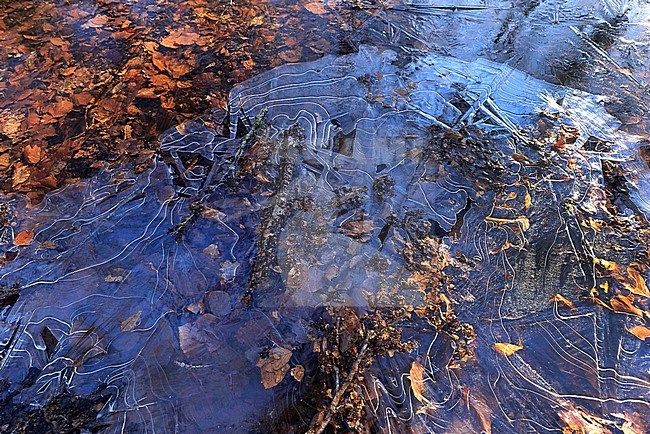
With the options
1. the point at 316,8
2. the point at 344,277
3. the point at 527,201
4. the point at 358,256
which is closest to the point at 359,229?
the point at 358,256

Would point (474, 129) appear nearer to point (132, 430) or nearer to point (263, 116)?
point (263, 116)

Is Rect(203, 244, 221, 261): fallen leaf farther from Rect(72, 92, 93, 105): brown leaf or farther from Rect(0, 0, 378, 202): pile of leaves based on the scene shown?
Rect(72, 92, 93, 105): brown leaf

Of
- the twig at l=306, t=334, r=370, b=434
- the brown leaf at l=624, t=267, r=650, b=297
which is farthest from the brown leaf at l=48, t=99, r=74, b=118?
the brown leaf at l=624, t=267, r=650, b=297

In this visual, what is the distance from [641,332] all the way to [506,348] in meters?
0.59

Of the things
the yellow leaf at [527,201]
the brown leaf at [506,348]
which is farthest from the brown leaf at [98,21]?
the brown leaf at [506,348]

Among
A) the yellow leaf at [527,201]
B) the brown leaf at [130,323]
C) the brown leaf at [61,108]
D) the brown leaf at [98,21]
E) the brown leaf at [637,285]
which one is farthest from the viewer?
the brown leaf at [98,21]

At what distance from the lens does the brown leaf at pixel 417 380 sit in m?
1.48

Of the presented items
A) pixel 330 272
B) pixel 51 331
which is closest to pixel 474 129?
pixel 330 272

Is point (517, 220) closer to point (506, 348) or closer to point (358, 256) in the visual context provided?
point (506, 348)

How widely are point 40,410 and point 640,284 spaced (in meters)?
2.52

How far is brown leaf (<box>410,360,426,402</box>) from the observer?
1477 mm

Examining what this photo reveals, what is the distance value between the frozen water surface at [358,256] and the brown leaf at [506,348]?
0.8 inches

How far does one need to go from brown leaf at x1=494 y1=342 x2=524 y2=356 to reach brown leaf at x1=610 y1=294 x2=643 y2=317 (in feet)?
1.63

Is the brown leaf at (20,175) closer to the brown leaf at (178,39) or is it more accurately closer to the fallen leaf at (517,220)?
the brown leaf at (178,39)
